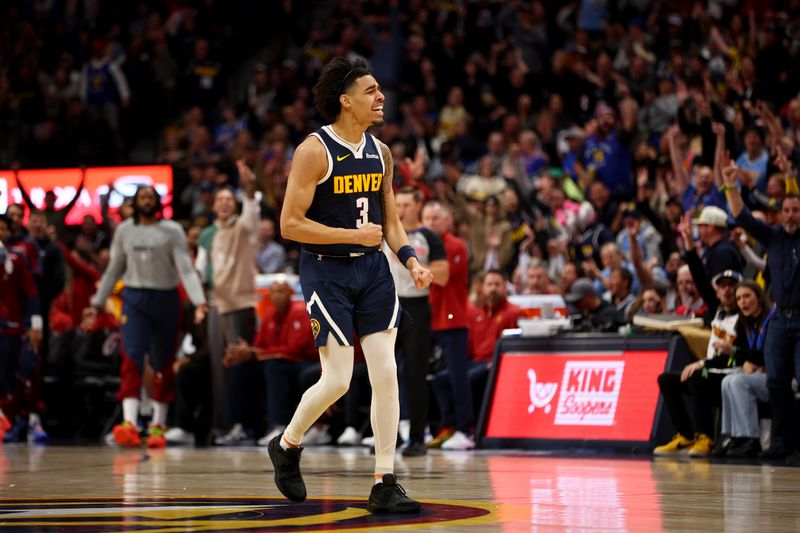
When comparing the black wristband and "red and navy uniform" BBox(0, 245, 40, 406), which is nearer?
the black wristband

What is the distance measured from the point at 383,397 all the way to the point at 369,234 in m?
0.84

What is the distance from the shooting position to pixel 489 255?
16.5m

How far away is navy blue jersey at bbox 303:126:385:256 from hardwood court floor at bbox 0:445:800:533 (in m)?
1.46

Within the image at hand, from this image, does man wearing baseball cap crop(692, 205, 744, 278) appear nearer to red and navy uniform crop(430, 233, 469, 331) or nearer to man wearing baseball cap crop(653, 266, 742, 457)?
man wearing baseball cap crop(653, 266, 742, 457)

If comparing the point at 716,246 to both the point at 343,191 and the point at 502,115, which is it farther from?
the point at 502,115

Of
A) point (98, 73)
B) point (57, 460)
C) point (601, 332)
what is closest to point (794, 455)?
point (601, 332)

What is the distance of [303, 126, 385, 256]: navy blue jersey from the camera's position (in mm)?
6957

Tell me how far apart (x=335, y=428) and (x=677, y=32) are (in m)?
8.05

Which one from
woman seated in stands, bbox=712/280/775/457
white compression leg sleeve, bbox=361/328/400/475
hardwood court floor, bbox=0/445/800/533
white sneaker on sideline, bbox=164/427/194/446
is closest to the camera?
hardwood court floor, bbox=0/445/800/533

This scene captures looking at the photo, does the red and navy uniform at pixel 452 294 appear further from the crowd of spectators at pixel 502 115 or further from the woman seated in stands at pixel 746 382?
the woman seated in stands at pixel 746 382

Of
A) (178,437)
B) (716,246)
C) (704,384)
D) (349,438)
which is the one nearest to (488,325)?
(349,438)

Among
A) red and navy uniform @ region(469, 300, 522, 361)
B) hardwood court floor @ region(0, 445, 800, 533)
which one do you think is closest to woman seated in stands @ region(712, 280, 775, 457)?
hardwood court floor @ region(0, 445, 800, 533)

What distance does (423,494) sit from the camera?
7660 mm

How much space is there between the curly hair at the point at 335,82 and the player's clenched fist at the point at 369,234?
2.16ft
